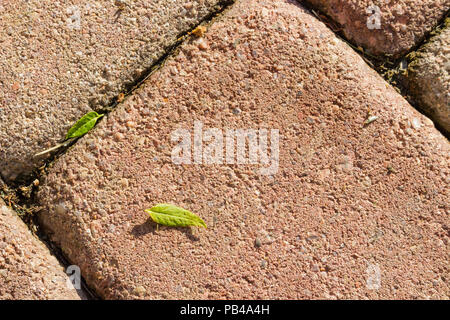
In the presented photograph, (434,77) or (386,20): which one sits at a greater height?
(386,20)

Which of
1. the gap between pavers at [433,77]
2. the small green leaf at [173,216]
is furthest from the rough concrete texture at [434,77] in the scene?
the small green leaf at [173,216]

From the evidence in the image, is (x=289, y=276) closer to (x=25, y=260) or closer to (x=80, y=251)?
(x=80, y=251)

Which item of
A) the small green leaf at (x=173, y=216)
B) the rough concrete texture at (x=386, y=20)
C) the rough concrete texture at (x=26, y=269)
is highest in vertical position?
the rough concrete texture at (x=386, y=20)

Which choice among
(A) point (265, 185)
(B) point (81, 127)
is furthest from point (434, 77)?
(B) point (81, 127)

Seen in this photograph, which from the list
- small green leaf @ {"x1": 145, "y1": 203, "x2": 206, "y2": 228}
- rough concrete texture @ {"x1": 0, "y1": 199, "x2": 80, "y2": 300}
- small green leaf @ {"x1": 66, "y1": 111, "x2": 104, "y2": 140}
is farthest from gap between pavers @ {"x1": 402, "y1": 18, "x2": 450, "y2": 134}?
rough concrete texture @ {"x1": 0, "y1": 199, "x2": 80, "y2": 300}

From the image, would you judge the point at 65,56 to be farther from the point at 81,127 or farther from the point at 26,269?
the point at 26,269

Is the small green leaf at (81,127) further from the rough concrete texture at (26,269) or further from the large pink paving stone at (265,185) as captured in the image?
the rough concrete texture at (26,269)
